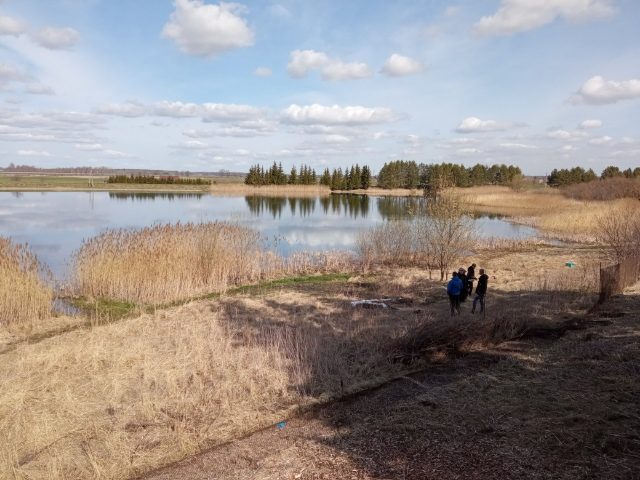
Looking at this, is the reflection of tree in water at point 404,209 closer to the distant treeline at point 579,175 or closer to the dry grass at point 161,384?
the dry grass at point 161,384

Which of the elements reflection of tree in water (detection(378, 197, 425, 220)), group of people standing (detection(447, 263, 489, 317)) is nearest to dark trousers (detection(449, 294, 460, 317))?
group of people standing (detection(447, 263, 489, 317))

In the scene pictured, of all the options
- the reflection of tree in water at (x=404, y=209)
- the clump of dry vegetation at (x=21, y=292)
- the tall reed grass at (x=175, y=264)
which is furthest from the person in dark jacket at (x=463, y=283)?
the clump of dry vegetation at (x=21, y=292)

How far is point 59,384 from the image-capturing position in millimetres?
7102

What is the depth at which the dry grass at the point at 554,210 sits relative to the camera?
2758 centimetres

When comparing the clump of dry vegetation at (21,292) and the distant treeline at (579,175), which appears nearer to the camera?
the clump of dry vegetation at (21,292)

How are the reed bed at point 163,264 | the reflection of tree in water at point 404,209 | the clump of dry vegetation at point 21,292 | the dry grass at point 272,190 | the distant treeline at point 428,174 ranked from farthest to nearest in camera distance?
Result: the distant treeline at point 428,174, the dry grass at point 272,190, the reflection of tree in water at point 404,209, the reed bed at point 163,264, the clump of dry vegetation at point 21,292

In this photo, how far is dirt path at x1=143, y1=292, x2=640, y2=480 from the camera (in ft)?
14.7

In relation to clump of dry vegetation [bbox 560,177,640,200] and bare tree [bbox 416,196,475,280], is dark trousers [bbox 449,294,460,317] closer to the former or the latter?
bare tree [bbox 416,196,475,280]

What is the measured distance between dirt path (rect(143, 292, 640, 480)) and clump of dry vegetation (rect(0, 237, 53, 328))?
326 inches

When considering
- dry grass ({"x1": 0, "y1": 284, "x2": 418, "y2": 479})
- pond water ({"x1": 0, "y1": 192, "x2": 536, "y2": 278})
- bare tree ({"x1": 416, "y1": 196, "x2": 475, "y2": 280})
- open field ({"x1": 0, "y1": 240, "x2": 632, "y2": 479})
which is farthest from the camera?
pond water ({"x1": 0, "y1": 192, "x2": 536, "y2": 278})

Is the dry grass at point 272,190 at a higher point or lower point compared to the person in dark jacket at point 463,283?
higher

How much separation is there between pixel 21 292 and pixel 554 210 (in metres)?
38.7

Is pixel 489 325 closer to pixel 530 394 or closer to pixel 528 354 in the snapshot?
pixel 528 354

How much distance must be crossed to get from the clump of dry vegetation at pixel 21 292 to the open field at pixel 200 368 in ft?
6.05
